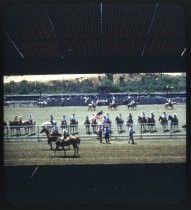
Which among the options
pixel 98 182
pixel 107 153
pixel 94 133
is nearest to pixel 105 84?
pixel 94 133

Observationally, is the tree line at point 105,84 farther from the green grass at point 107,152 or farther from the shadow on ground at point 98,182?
the shadow on ground at point 98,182

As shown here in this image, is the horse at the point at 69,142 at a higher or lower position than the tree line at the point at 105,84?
lower

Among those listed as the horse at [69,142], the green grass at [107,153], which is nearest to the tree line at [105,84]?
the green grass at [107,153]

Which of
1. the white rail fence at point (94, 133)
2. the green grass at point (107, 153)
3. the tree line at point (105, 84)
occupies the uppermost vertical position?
the tree line at point (105, 84)

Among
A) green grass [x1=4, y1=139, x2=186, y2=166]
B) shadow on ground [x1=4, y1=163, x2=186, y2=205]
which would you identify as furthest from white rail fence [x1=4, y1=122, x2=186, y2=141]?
shadow on ground [x1=4, y1=163, x2=186, y2=205]

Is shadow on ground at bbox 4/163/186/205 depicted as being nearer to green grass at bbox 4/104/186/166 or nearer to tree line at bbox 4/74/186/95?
green grass at bbox 4/104/186/166

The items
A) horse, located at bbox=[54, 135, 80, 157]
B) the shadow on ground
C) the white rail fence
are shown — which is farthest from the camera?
the white rail fence

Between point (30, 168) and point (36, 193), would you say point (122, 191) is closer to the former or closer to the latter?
point (36, 193)

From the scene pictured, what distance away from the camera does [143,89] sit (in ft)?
163

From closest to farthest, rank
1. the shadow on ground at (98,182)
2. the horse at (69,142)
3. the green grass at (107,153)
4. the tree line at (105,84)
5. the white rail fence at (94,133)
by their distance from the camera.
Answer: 1. the shadow on ground at (98,182)
2. the green grass at (107,153)
3. the horse at (69,142)
4. the white rail fence at (94,133)
5. the tree line at (105,84)

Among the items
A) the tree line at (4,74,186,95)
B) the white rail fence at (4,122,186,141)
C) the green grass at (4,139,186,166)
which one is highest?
the tree line at (4,74,186,95)
